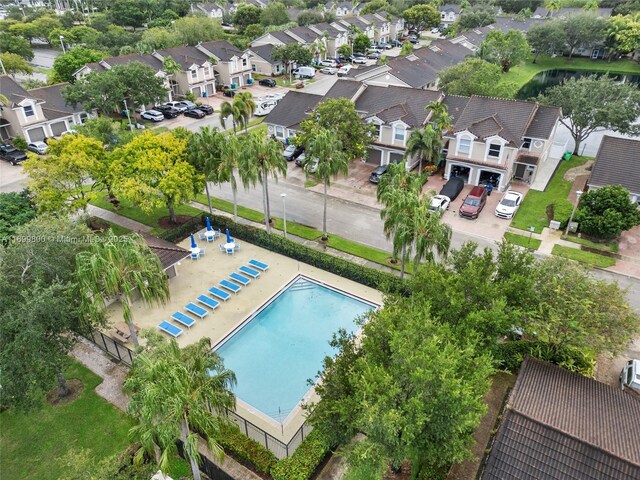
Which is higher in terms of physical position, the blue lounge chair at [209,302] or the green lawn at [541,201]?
the green lawn at [541,201]

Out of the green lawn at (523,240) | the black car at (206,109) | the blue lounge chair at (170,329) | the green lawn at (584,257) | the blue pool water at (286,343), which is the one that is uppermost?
the black car at (206,109)

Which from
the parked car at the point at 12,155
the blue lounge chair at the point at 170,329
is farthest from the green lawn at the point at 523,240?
the parked car at the point at 12,155

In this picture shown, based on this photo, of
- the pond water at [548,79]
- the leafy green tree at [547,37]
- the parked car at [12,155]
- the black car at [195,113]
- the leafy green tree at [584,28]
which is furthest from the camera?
the leafy green tree at [584,28]

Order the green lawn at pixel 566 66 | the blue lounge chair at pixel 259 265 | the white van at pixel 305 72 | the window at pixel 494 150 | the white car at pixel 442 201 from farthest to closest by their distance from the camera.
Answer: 1. the green lawn at pixel 566 66
2. the white van at pixel 305 72
3. the window at pixel 494 150
4. the white car at pixel 442 201
5. the blue lounge chair at pixel 259 265

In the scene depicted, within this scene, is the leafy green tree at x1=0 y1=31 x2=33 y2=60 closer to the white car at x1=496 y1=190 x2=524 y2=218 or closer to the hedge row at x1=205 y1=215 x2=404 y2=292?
the hedge row at x1=205 y1=215 x2=404 y2=292

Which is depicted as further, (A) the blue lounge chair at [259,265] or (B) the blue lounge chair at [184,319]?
(A) the blue lounge chair at [259,265]

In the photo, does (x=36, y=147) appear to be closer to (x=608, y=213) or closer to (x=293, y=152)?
(x=293, y=152)

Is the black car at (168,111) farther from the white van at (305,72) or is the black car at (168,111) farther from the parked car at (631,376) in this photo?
the parked car at (631,376)

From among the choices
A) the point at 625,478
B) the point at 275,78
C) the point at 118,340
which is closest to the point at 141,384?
the point at 118,340

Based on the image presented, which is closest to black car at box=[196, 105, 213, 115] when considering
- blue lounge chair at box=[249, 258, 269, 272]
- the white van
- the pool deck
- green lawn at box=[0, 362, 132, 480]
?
the white van
